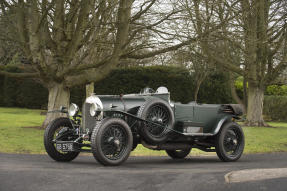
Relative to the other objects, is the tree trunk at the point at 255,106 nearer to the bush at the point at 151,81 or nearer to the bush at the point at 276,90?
the bush at the point at 151,81

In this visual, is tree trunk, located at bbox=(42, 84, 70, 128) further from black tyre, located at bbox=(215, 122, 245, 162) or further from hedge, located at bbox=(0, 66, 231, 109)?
hedge, located at bbox=(0, 66, 231, 109)

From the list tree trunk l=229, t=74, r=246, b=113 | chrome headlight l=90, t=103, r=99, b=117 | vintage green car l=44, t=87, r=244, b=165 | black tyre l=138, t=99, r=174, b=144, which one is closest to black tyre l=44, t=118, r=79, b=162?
vintage green car l=44, t=87, r=244, b=165

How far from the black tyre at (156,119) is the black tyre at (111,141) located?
525 millimetres

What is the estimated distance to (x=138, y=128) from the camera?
8094 mm

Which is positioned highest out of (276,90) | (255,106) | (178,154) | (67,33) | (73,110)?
(67,33)

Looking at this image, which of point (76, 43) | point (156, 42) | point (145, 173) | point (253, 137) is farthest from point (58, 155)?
point (253, 137)

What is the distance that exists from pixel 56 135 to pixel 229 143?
12.6ft

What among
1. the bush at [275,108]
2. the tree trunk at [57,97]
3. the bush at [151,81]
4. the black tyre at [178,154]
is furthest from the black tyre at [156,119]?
the bush at [275,108]

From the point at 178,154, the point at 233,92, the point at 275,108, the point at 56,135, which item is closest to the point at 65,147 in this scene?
the point at 56,135

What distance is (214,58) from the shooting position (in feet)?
66.0

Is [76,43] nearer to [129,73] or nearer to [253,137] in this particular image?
[253,137]

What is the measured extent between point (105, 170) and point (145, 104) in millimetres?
1744

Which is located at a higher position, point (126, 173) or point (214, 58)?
point (214, 58)

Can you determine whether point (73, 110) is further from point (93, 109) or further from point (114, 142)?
point (114, 142)
